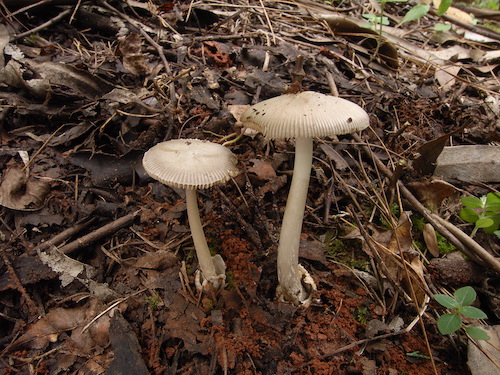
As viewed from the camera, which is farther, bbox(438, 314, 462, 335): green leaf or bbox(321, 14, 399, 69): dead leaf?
bbox(321, 14, 399, 69): dead leaf

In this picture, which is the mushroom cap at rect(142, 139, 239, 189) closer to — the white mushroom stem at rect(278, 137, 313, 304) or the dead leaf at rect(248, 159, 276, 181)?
the white mushroom stem at rect(278, 137, 313, 304)

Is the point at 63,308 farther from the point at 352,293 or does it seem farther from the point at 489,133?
the point at 489,133

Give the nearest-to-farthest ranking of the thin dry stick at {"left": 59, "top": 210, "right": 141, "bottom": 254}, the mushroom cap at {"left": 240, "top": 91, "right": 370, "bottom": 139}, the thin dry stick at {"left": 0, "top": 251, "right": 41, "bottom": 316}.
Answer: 1. the mushroom cap at {"left": 240, "top": 91, "right": 370, "bottom": 139}
2. the thin dry stick at {"left": 0, "top": 251, "right": 41, "bottom": 316}
3. the thin dry stick at {"left": 59, "top": 210, "right": 141, "bottom": 254}

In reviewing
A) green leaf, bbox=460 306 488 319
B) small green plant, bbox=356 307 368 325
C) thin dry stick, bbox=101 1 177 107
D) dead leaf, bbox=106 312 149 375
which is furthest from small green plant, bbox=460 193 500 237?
thin dry stick, bbox=101 1 177 107

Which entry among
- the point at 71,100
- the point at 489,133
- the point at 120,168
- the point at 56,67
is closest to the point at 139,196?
the point at 120,168

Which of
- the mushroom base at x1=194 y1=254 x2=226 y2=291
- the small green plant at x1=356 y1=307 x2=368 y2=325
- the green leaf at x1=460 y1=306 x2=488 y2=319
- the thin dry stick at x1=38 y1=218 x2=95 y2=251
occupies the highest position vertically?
the green leaf at x1=460 y1=306 x2=488 y2=319
